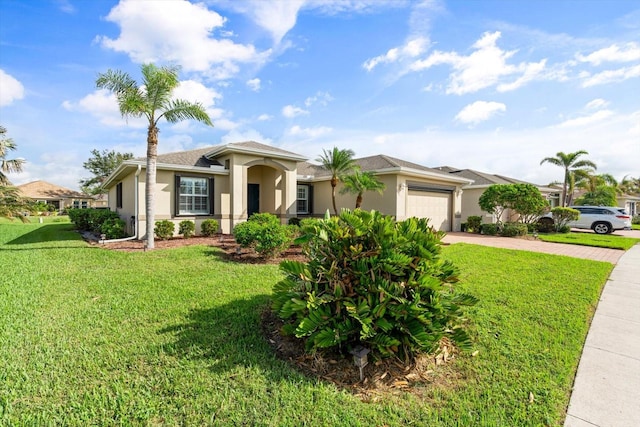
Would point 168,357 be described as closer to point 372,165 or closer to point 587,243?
point 372,165

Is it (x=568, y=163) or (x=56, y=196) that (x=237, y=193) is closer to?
(x=568, y=163)

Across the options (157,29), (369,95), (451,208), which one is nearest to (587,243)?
(451,208)

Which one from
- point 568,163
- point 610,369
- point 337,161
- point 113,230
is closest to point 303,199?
point 337,161

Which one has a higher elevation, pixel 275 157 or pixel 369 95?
pixel 369 95

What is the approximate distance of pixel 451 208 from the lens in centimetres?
1814

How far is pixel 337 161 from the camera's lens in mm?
14242

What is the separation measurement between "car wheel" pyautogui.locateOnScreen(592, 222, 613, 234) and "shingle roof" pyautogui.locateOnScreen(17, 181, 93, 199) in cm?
5862

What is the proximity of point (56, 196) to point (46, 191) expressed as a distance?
3.07 m

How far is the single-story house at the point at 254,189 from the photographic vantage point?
41.0 feet

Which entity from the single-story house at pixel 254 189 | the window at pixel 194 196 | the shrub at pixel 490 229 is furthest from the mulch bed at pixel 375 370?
the shrub at pixel 490 229

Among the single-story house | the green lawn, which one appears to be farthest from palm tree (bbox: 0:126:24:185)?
the green lawn

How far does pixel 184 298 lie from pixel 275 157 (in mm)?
9783

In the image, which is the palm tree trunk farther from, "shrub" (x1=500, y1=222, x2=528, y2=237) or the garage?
"shrub" (x1=500, y1=222, x2=528, y2=237)

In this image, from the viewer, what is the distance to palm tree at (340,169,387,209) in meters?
13.6
